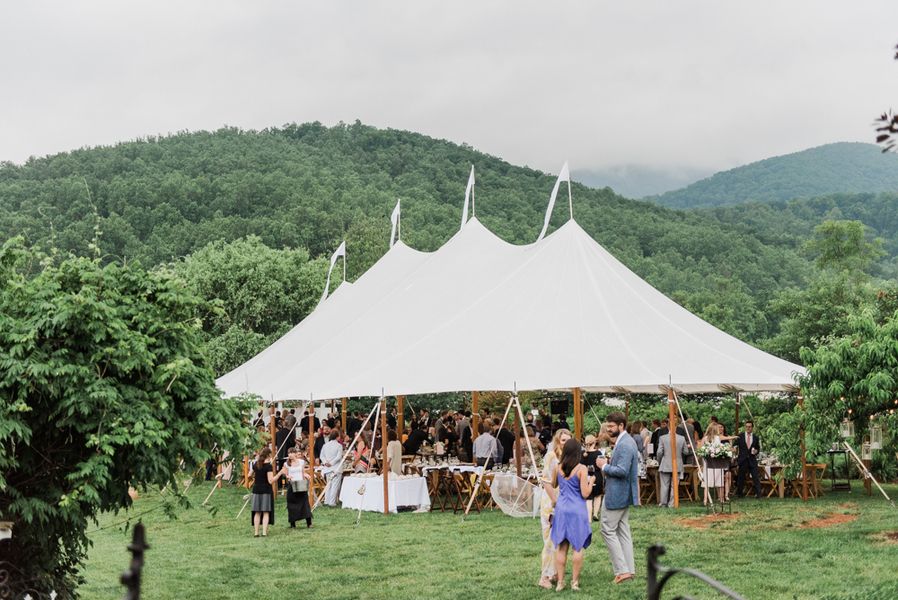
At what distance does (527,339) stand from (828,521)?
565cm

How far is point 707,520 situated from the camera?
50.8 feet

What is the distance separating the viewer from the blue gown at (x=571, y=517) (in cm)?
1035

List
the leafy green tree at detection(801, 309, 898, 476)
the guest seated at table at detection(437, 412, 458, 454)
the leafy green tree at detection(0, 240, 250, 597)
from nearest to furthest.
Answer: the leafy green tree at detection(0, 240, 250, 597), the leafy green tree at detection(801, 309, 898, 476), the guest seated at table at detection(437, 412, 458, 454)

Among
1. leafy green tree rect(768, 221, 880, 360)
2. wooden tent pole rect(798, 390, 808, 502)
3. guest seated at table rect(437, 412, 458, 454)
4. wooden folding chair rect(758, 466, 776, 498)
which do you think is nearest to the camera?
wooden tent pole rect(798, 390, 808, 502)

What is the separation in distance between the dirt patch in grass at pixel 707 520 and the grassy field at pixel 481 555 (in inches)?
1.5

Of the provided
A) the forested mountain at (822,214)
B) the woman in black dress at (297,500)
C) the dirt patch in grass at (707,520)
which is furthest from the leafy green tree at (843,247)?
the woman in black dress at (297,500)

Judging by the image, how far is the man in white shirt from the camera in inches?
771

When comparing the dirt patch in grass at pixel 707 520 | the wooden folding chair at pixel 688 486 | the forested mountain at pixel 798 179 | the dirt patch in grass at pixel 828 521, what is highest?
the forested mountain at pixel 798 179

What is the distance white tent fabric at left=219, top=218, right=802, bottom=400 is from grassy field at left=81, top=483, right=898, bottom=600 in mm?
2053

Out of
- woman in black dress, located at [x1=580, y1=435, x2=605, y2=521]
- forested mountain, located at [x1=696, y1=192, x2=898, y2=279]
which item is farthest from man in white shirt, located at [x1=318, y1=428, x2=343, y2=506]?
forested mountain, located at [x1=696, y1=192, x2=898, y2=279]

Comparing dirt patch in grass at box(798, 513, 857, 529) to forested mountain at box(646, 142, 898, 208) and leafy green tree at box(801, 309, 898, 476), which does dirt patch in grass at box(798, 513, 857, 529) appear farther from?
forested mountain at box(646, 142, 898, 208)

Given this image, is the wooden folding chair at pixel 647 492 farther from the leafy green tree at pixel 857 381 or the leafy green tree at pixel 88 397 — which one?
the leafy green tree at pixel 88 397

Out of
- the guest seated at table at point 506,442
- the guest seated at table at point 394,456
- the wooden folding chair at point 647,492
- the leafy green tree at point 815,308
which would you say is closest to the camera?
the wooden folding chair at point 647,492

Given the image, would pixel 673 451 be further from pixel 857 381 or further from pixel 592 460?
pixel 592 460
